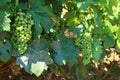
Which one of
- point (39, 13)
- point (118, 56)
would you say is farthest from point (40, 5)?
point (118, 56)

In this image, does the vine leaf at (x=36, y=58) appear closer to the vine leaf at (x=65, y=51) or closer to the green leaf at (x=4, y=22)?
the vine leaf at (x=65, y=51)

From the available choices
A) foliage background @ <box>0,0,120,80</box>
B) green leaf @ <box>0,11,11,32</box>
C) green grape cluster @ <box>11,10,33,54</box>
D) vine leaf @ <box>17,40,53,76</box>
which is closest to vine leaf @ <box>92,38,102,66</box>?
foliage background @ <box>0,0,120,80</box>

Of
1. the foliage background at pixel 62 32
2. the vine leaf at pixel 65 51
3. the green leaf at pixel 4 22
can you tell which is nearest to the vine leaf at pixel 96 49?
the foliage background at pixel 62 32

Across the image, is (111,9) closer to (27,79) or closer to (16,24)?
(16,24)

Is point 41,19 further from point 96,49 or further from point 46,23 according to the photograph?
point 96,49

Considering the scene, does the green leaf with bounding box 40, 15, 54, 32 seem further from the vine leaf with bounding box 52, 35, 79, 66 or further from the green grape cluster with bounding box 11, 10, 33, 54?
the vine leaf with bounding box 52, 35, 79, 66

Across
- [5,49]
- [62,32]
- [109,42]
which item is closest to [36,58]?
[5,49]
